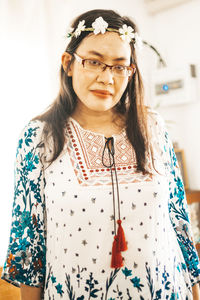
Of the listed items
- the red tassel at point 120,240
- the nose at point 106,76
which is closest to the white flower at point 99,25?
the nose at point 106,76

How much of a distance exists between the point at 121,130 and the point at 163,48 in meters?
1.90

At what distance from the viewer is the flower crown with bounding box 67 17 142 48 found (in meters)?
0.91

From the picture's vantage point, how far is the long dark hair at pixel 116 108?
96cm

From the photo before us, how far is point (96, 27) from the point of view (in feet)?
2.98

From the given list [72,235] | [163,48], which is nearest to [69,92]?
[72,235]

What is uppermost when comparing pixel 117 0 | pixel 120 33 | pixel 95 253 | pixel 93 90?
pixel 117 0

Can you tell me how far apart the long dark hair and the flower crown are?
0.04ft

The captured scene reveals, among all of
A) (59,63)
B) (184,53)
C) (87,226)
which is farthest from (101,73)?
(184,53)

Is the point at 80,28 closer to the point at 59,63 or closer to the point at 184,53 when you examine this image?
the point at 59,63

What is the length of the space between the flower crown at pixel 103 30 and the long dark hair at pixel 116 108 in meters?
0.01

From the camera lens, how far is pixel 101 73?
91cm

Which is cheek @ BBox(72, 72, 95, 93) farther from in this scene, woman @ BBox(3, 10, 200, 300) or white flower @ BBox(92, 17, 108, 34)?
white flower @ BBox(92, 17, 108, 34)

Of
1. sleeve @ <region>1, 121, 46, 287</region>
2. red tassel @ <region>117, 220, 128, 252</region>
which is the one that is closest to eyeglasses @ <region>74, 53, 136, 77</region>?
sleeve @ <region>1, 121, 46, 287</region>

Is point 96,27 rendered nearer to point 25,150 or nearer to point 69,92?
point 69,92
